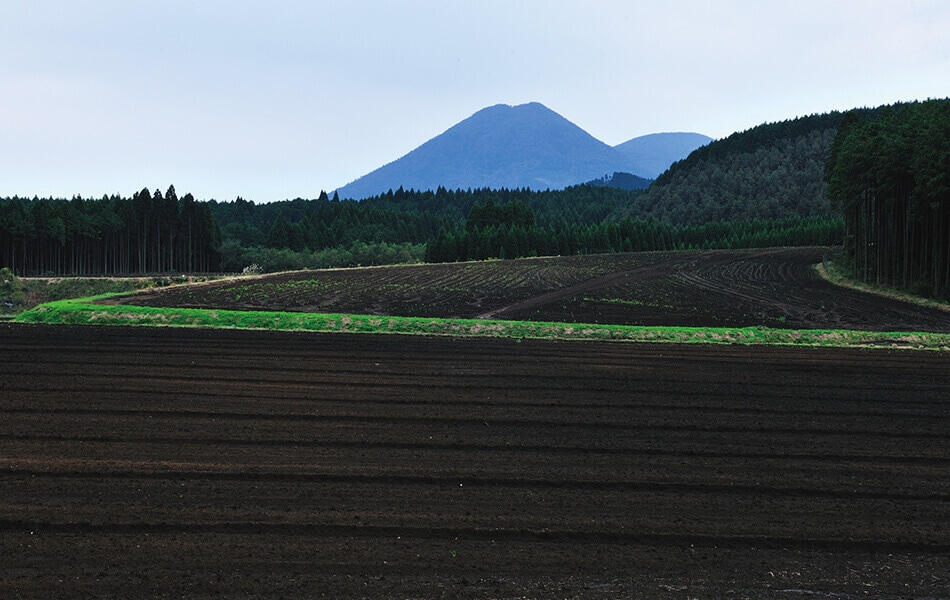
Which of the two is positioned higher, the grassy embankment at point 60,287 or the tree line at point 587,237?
the tree line at point 587,237

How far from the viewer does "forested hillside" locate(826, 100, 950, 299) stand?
45375 mm

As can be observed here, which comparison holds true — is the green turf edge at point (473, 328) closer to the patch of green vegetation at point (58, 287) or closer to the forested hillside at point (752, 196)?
the patch of green vegetation at point (58, 287)

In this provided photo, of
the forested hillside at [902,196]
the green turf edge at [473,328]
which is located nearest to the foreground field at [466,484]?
the green turf edge at [473,328]

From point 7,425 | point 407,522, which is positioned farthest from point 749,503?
point 7,425

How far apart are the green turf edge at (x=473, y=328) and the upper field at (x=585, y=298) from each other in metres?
Result: 3.33

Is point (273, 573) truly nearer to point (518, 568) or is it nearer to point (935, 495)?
point (518, 568)

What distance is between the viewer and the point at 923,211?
48031 mm

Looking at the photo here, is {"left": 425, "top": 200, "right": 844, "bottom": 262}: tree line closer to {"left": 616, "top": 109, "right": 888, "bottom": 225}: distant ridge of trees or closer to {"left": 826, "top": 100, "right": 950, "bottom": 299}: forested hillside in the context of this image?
{"left": 616, "top": 109, "right": 888, "bottom": 225}: distant ridge of trees

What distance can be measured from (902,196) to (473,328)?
3828cm

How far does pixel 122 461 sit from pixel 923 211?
5075 cm

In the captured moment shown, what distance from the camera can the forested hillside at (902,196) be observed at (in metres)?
45.4

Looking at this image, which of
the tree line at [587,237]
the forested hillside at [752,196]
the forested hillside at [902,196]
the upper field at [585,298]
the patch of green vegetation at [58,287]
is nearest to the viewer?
the upper field at [585,298]

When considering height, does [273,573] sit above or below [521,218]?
below

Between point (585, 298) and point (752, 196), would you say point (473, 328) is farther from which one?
point (752, 196)
